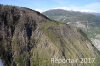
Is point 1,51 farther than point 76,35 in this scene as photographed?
No

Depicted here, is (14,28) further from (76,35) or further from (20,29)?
(76,35)

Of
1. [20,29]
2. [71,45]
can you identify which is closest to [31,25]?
[20,29]

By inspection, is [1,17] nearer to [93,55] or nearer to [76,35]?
[76,35]

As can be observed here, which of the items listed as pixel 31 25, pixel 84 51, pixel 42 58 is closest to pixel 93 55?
pixel 84 51

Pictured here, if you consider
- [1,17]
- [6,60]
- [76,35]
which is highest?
[1,17]

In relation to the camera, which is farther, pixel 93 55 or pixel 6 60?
pixel 93 55

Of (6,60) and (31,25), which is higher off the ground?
(31,25)
